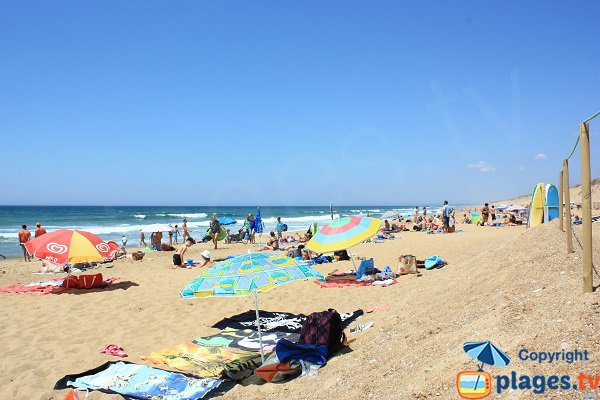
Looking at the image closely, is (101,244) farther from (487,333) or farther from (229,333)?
(487,333)

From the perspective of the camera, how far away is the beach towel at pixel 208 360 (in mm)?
5004

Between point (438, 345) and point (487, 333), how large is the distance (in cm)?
47

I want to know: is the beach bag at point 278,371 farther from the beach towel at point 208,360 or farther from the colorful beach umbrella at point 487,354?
the colorful beach umbrella at point 487,354

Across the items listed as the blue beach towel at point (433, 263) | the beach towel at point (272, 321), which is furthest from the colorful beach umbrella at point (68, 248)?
the blue beach towel at point (433, 263)

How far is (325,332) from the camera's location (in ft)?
16.1

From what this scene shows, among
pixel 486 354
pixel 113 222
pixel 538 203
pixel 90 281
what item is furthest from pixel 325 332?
pixel 113 222

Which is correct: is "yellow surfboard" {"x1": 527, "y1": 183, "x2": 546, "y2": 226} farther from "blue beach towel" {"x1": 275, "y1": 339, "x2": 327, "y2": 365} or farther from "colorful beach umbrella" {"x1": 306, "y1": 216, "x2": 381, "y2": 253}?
"blue beach towel" {"x1": 275, "y1": 339, "x2": 327, "y2": 365}

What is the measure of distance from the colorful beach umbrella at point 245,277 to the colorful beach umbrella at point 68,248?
5567mm

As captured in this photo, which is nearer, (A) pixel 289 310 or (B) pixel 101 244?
(A) pixel 289 310

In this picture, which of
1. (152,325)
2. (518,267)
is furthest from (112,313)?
(518,267)

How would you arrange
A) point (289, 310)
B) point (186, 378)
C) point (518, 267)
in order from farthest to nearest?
point (289, 310), point (518, 267), point (186, 378)

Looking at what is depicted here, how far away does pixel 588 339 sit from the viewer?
2.86 metres

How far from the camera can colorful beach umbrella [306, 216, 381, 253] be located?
8023 millimetres

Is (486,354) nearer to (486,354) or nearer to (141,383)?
(486,354)
